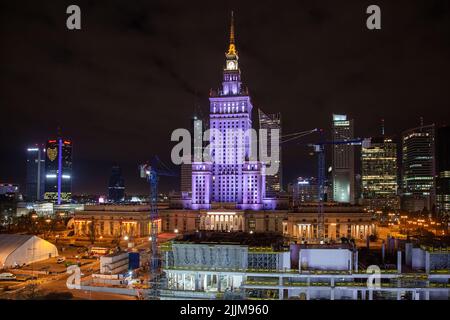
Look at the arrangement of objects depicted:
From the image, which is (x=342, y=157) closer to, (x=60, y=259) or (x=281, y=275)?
(x=60, y=259)

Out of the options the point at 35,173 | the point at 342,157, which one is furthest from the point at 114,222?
the point at 35,173

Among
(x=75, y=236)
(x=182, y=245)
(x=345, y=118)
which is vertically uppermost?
(x=345, y=118)

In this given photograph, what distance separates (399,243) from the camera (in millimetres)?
35188

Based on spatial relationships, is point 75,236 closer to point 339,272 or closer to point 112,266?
point 112,266

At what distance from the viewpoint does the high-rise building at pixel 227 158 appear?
66.2m

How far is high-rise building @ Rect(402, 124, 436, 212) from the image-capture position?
123 meters

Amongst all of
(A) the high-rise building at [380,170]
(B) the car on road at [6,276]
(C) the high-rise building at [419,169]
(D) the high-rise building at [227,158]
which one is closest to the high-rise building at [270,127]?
(A) the high-rise building at [380,170]

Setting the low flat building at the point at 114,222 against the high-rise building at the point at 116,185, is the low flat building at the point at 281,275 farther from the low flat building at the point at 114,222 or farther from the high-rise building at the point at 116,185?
the high-rise building at the point at 116,185

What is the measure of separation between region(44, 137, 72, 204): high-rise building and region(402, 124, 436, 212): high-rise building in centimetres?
11678

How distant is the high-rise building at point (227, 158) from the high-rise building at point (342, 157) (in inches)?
2589

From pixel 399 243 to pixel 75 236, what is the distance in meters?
49.2

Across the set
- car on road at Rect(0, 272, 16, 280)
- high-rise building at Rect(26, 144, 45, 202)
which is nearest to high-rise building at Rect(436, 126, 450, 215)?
car on road at Rect(0, 272, 16, 280)

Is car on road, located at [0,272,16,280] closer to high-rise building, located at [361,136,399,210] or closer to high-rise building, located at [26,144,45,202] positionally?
high-rise building, located at [26,144,45,202]
